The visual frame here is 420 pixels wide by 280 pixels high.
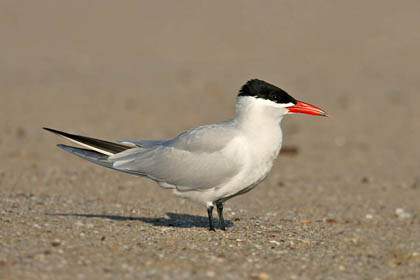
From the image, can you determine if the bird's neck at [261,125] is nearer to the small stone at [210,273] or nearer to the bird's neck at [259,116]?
the bird's neck at [259,116]

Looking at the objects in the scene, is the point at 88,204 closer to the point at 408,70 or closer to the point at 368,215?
the point at 368,215

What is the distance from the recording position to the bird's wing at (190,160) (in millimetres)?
5863

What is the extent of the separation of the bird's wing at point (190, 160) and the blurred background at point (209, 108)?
454mm

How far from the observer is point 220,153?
19.3 ft

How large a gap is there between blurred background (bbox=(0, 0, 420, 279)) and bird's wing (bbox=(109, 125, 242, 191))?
45cm

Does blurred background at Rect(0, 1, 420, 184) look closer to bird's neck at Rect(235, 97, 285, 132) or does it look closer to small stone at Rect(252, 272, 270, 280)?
bird's neck at Rect(235, 97, 285, 132)

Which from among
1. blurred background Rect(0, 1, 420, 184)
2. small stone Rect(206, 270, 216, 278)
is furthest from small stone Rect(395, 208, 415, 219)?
small stone Rect(206, 270, 216, 278)

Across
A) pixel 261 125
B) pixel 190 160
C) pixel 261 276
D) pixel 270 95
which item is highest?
pixel 270 95

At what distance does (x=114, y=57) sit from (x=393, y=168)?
32.7ft

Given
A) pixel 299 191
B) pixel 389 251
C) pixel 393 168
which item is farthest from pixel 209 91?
pixel 389 251

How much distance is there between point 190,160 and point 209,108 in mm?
7869

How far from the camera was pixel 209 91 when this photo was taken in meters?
15.1

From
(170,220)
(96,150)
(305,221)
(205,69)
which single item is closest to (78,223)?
(96,150)

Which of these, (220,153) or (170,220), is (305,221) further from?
(220,153)
